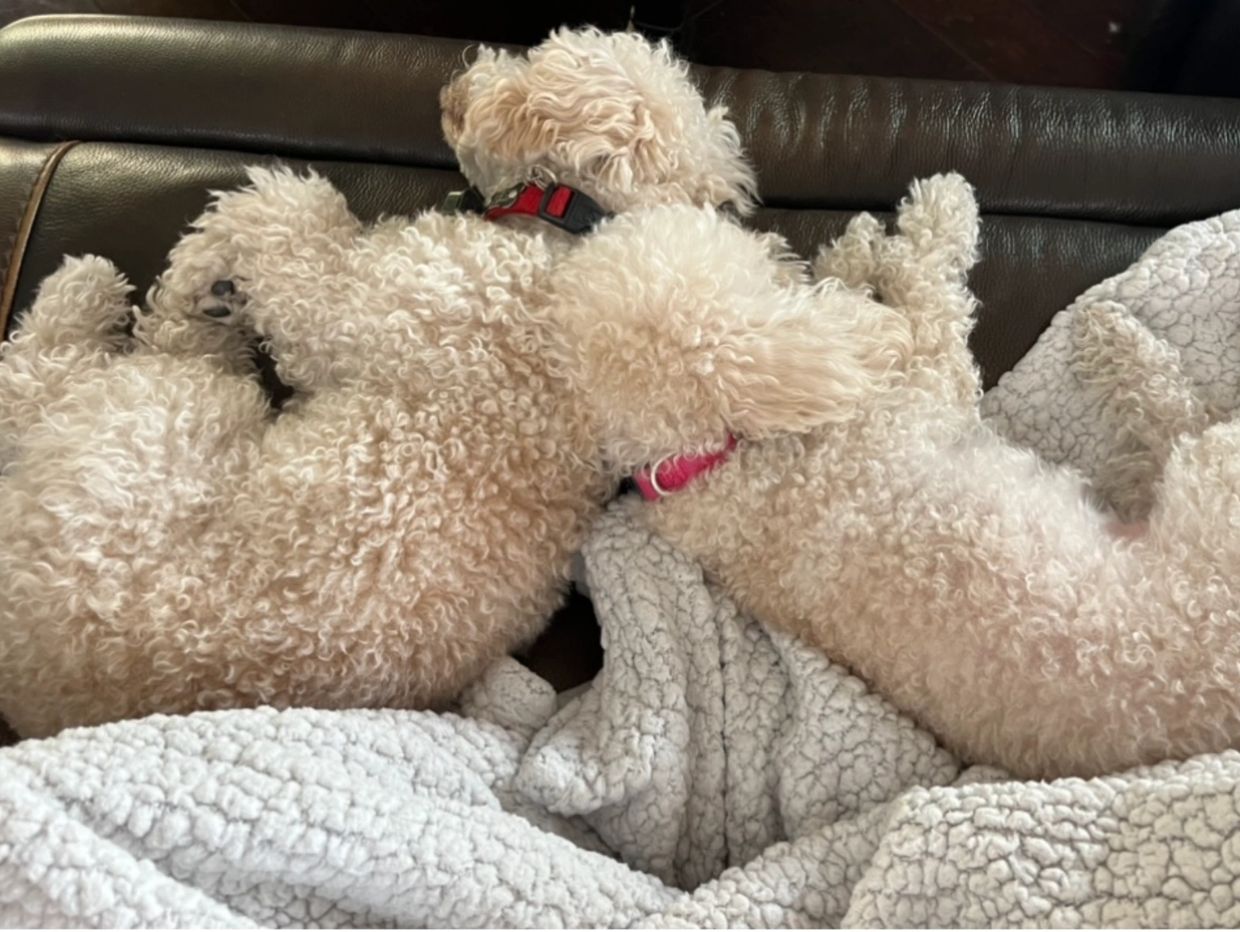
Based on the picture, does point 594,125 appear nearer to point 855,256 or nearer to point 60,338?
point 855,256

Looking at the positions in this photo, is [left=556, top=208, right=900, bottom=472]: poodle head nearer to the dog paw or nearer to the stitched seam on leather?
the dog paw

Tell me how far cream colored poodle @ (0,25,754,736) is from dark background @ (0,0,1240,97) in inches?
31.5

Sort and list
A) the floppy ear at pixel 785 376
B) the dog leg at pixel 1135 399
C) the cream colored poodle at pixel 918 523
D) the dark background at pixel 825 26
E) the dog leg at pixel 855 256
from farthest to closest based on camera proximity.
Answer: the dark background at pixel 825 26 < the dog leg at pixel 855 256 < the dog leg at pixel 1135 399 < the floppy ear at pixel 785 376 < the cream colored poodle at pixel 918 523

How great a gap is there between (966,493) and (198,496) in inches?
32.4

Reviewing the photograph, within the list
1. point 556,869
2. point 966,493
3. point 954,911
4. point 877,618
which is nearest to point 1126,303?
point 966,493

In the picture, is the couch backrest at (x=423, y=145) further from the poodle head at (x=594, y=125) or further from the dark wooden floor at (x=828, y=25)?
the dark wooden floor at (x=828, y=25)

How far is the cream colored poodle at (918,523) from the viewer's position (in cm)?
100

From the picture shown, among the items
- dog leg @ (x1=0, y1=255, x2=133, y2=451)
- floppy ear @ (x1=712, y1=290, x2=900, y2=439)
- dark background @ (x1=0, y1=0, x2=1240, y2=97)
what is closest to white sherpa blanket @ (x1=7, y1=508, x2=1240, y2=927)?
floppy ear @ (x1=712, y1=290, x2=900, y2=439)

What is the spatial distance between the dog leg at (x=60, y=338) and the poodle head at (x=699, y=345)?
601mm

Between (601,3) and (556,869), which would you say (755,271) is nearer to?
(556,869)

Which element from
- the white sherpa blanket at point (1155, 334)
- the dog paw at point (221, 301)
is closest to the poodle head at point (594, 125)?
the dog paw at point (221, 301)

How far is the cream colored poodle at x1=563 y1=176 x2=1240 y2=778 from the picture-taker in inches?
39.4

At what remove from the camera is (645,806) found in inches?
44.9

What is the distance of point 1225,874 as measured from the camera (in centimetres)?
84
